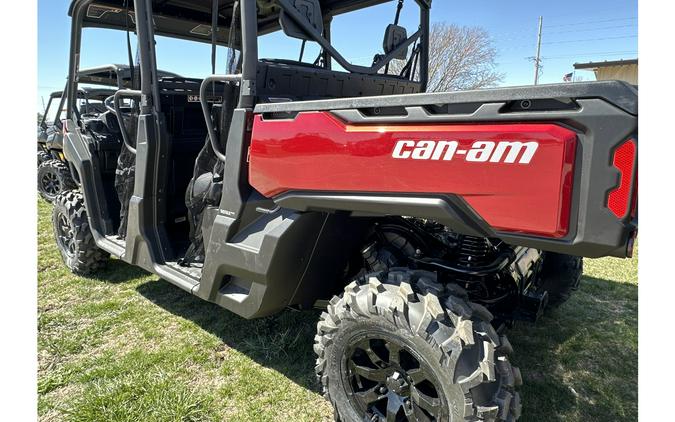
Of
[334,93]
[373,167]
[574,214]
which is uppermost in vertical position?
[334,93]

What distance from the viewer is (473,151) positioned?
155 centimetres

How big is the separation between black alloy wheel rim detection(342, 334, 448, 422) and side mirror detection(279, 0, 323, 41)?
1820 mm

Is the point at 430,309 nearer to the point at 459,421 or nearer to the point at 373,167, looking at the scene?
the point at 459,421

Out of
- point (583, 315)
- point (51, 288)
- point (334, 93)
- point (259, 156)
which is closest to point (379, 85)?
point (334, 93)

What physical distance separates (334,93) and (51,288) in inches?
131

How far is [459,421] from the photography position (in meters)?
1.75

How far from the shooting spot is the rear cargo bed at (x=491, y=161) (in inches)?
52.9

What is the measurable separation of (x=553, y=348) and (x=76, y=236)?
14.2ft

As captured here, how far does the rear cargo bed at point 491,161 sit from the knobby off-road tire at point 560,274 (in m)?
1.99

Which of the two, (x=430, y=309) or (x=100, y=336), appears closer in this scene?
(x=430, y=309)

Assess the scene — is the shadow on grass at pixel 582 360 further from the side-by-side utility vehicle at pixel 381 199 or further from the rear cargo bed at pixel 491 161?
the rear cargo bed at pixel 491 161

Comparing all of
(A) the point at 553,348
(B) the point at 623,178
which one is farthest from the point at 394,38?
(A) the point at 553,348

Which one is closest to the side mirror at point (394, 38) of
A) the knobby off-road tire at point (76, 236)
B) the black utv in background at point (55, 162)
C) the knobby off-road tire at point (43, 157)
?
the knobby off-road tire at point (76, 236)

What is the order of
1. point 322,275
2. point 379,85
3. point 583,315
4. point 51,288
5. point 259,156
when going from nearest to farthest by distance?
point 259,156 < point 322,275 < point 379,85 < point 583,315 < point 51,288
